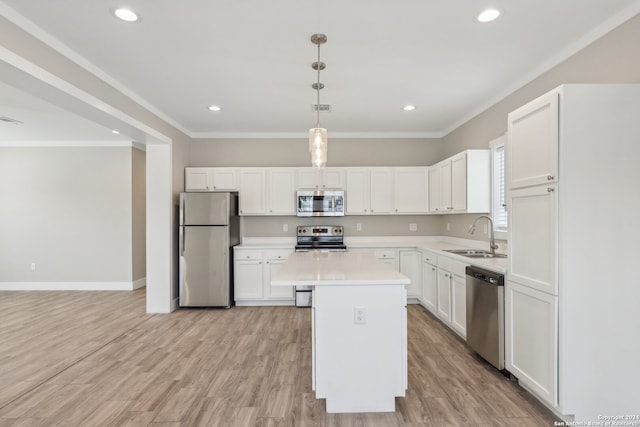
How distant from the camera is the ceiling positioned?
2.17 metres

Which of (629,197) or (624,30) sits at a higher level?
(624,30)

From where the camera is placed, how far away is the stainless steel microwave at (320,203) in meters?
5.02

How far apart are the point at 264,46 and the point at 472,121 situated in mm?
3020

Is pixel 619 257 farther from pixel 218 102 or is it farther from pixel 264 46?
pixel 218 102

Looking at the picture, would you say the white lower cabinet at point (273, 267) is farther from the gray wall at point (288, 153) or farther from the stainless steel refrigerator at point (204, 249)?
the gray wall at point (288, 153)

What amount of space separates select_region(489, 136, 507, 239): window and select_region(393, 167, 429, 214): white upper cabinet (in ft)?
4.56

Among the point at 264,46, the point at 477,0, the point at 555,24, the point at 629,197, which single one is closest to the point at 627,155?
the point at 629,197

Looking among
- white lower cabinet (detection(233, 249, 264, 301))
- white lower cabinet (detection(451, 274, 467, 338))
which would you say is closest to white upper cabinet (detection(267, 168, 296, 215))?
white lower cabinet (detection(233, 249, 264, 301))

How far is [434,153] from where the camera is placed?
5.49 meters

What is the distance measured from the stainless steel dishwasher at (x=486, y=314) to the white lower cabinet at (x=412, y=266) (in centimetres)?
165

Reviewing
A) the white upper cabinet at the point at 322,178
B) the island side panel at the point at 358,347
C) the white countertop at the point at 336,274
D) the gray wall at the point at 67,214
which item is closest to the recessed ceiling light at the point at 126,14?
the white countertop at the point at 336,274

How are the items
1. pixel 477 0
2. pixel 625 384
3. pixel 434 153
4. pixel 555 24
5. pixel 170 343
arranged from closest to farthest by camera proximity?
pixel 625 384, pixel 477 0, pixel 555 24, pixel 170 343, pixel 434 153

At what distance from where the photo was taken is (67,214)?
592cm

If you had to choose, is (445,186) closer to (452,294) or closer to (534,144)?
(452,294)
